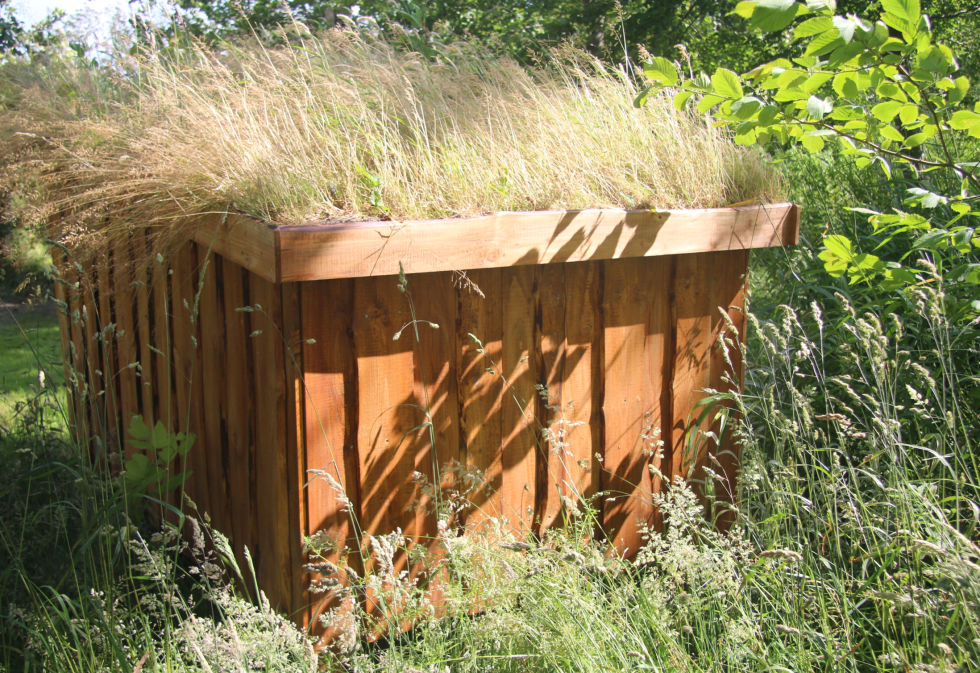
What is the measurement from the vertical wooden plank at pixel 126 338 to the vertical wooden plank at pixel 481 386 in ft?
4.04

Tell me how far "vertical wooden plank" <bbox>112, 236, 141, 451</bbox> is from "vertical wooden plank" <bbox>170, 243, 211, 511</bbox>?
0.16 metres

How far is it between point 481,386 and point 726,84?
3.38 ft

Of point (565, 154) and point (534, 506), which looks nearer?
point (534, 506)

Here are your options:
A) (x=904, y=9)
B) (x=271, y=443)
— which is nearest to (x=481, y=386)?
(x=271, y=443)

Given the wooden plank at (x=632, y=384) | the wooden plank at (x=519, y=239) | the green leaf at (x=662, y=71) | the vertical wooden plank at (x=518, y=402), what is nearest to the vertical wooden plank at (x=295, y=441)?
the wooden plank at (x=519, y=239)

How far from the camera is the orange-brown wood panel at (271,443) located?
6.97 ft

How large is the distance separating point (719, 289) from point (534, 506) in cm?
96

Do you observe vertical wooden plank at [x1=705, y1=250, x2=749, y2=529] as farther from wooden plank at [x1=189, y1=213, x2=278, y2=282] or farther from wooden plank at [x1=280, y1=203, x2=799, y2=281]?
wooden plank at [x1=189, y1=213, x2=278, y2=282]

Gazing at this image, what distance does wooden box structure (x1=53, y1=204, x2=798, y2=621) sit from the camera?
212 centimetres

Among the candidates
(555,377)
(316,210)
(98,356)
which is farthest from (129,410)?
(555,377)

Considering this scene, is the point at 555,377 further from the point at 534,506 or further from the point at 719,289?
the point at 719,289

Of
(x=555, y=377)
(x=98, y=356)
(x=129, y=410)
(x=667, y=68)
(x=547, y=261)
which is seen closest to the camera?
(x=667, y=68)

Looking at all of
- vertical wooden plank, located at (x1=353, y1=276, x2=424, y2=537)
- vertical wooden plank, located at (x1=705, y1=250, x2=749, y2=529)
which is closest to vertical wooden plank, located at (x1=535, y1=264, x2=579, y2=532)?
vertical wooden plank, located at (x1=353, y1=276, x2=424, y2=537)

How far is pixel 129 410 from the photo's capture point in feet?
11.4
